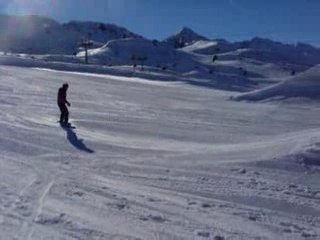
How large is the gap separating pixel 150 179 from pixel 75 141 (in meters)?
4.82

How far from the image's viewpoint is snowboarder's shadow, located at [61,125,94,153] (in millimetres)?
13838

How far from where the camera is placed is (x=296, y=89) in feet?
107

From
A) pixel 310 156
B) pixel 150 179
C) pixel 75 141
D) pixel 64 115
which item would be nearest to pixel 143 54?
pixel 64 115

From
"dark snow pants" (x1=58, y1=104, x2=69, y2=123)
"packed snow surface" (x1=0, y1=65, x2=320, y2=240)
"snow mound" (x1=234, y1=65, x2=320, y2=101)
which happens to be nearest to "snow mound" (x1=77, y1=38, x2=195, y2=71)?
"snow mound" (x1=234, y1=65, x2=320, y2=101)

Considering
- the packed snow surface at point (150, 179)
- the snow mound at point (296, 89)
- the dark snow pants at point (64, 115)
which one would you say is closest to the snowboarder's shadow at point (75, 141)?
the packed snow surface at point (150, 179)

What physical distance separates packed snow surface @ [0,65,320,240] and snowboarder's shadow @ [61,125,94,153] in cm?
5

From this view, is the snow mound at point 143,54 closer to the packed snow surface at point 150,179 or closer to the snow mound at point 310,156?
the packed snow surface at point 150,179

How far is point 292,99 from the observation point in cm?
3127

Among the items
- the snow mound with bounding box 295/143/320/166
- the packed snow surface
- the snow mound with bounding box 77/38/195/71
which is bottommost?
the packed snow surface

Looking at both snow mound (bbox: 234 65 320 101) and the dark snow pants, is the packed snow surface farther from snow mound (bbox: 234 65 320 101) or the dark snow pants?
snow mound (bbox: 234 65 320 101)

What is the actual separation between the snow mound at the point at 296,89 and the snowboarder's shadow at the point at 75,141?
18.0 metres

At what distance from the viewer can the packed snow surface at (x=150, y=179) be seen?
7.44 metres

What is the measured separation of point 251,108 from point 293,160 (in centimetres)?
1675

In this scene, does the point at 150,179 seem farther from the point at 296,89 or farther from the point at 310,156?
the point at 296,89
